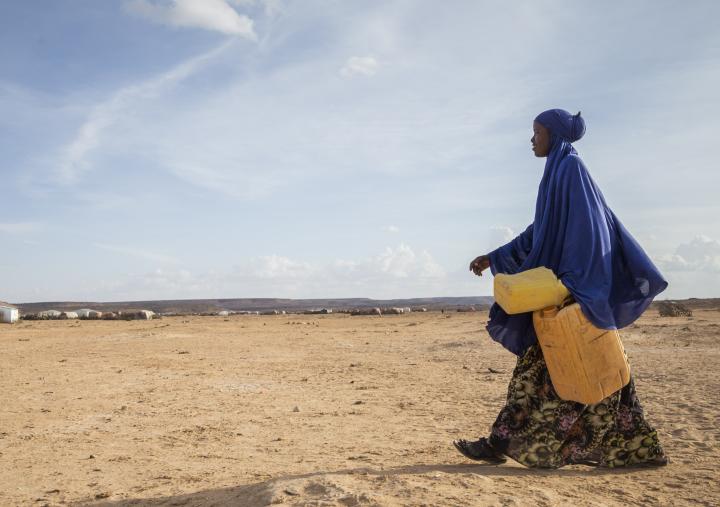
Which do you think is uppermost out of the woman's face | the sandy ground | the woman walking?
the woman's face

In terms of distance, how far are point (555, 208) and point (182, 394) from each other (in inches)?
217

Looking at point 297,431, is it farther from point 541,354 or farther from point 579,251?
point 579,251

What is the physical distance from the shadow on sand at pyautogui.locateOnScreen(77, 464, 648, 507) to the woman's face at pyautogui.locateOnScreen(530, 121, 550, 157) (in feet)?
7.32

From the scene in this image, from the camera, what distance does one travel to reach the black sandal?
450 centimetres

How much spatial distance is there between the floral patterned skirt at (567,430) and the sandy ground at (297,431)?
0.13 meters

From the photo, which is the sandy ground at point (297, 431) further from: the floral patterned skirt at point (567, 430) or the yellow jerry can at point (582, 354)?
the yellow jerry can at point (582, 354)

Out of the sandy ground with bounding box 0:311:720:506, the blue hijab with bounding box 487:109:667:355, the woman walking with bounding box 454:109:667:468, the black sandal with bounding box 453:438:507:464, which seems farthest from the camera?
the black sandal with bounding box 453:438:507:464

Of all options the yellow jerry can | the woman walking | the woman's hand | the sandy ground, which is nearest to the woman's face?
the woman walking

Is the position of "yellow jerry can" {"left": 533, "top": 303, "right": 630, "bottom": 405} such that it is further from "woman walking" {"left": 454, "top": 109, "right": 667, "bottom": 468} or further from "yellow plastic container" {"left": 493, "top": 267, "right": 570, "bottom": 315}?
"woman walking" {"left": 454, "top": 109, "right": 667, "bottom": 468}

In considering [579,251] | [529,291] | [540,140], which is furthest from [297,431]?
[540,140]

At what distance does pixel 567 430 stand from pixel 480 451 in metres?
0.59

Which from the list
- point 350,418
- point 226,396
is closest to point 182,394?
point 226,396

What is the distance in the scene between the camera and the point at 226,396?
8.12 m

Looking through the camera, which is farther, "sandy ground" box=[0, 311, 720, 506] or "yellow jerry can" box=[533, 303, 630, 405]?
"yellow jerry can" box=[533, 303, 630, 405]
